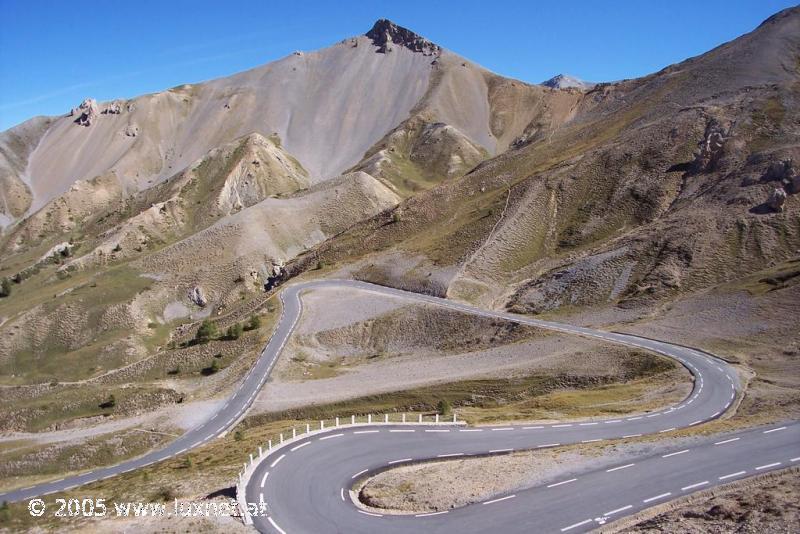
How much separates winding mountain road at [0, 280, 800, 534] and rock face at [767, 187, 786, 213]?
4263 centimetres

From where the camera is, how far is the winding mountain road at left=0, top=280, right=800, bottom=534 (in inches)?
1017

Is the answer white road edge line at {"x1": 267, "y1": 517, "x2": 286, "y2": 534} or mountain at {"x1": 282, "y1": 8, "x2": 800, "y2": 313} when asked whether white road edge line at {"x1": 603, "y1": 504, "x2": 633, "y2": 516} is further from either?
mountain at {"x1": 282, "y1": 8, "x2": 800, "y2": 313}

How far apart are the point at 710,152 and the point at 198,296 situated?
314ft

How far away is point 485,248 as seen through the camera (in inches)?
3755

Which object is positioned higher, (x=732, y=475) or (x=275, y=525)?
(x=275, y=525)

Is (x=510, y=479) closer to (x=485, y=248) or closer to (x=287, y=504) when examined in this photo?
(x=287, y=504)

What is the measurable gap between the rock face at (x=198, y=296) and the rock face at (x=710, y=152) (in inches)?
3627

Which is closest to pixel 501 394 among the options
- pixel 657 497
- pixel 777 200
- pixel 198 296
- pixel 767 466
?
pixel 767 466

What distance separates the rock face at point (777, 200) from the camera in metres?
78.3

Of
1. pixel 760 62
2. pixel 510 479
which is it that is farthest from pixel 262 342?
pixel 760 62

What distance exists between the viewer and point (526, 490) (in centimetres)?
2812

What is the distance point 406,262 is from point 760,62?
3635 inches

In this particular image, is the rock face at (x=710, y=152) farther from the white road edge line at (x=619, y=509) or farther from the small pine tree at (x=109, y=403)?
the small pine tree at (x=109, y=403)

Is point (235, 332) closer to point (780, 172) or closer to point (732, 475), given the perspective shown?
point (732, 475)
